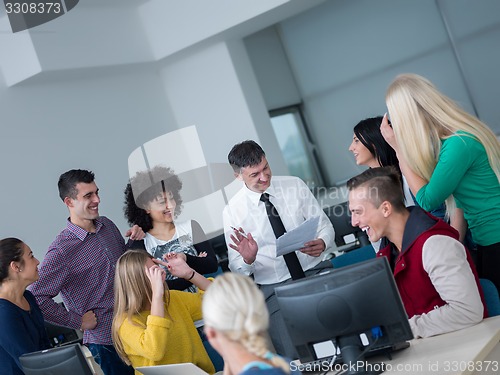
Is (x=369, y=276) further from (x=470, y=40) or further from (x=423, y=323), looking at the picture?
(x=470, y=40)

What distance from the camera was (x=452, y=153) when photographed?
9.74 ft

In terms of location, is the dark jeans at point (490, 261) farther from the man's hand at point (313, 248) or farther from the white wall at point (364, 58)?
the white wall at point (364, 58)

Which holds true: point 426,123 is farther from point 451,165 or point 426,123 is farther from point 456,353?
point 456,353

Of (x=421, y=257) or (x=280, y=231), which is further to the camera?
(x=280, y=231)

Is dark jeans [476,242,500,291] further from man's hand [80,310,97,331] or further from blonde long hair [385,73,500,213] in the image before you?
man's hand [80,310,97,331]

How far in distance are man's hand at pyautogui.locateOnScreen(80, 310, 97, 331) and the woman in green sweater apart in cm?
203

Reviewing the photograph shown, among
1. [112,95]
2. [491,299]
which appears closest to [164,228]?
[491,299]

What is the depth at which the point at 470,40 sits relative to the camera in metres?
7.67

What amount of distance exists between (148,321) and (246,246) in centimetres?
85

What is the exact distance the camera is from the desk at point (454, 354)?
7.55 ft

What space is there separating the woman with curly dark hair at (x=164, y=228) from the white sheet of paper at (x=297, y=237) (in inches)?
23.6

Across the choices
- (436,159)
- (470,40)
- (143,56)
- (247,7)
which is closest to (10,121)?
(143,56)

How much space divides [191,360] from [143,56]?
16.1 ft

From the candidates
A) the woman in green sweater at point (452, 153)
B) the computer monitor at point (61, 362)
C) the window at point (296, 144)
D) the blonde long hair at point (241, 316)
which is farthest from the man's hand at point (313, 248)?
the window at point (296, 144)
